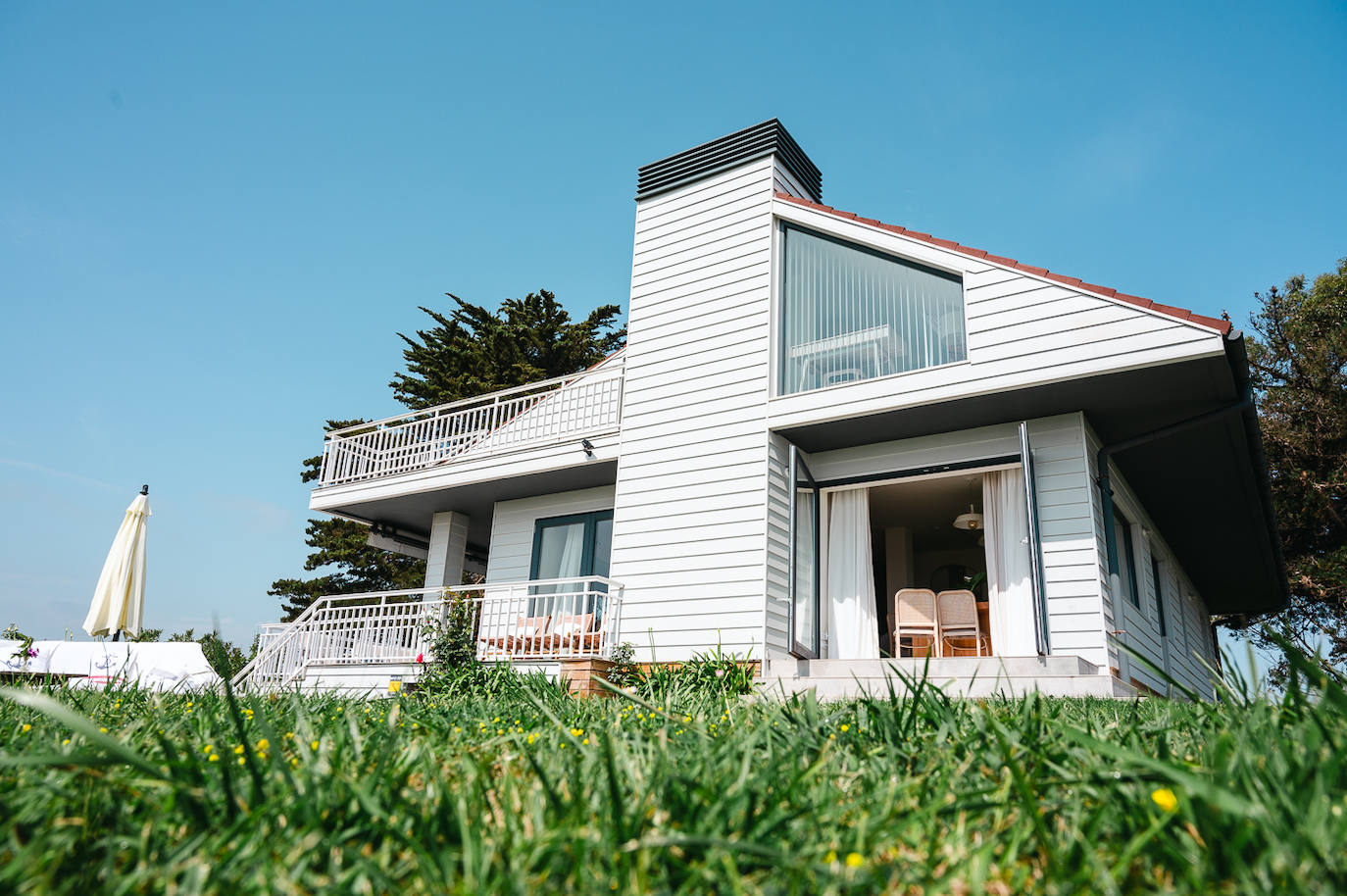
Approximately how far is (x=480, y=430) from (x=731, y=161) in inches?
205

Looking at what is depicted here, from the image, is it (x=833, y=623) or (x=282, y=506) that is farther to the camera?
(x=282, y=506)

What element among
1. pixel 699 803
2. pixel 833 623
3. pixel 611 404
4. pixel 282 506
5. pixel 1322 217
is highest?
pixel 1322 217

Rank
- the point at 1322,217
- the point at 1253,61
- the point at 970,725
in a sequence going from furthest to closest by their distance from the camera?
1. the point at 1322,217
2. the point at 1253,61
3. the point at 970,725

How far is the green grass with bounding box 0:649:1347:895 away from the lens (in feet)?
4.04

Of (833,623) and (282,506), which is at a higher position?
(282,506)

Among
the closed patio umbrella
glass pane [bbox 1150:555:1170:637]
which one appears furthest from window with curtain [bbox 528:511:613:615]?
glass pane [bbox 1150:555:1170:637]

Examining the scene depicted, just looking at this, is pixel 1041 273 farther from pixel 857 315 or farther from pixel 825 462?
pixel 825 462

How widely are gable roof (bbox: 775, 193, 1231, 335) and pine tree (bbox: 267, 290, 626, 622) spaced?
51.8 feet

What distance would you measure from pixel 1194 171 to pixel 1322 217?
1132cm

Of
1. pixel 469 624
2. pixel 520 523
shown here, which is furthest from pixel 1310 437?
pixel 469 624

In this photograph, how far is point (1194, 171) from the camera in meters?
13.0

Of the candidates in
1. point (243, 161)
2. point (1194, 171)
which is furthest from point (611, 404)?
point (1194, 171)

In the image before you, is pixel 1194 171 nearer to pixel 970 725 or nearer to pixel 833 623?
pixel 833 623

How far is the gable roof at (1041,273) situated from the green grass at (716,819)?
238 inches
